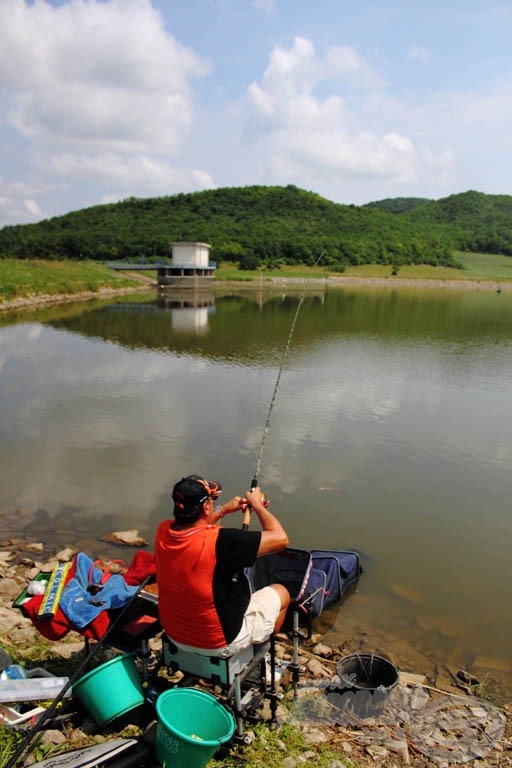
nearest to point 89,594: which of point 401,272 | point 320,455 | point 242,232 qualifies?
point 320,455

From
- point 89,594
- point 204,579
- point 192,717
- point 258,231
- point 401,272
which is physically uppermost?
point 258,231

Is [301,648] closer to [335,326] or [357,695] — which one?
[357,695]

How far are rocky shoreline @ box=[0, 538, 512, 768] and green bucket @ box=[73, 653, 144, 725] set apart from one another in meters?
0.17

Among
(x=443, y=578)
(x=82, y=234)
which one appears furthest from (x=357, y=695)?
(x=82, y=234)

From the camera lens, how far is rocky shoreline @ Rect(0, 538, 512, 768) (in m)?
3.73

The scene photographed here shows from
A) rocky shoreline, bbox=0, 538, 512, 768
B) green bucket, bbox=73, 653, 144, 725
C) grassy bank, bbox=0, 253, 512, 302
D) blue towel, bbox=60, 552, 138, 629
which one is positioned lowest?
rocky shoreline, bbox=0, 538, 512, 768

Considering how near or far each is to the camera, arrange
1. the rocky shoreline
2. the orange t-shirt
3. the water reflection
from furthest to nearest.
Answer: the water reflection, the rocky shoreline, the orange t-shirt

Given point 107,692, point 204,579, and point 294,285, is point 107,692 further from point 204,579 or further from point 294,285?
point 294,285

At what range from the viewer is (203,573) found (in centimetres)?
340

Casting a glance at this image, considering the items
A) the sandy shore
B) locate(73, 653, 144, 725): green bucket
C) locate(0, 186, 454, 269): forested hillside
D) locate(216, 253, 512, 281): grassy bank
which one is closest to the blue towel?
locate(73, 653, 144, 725): green bucket

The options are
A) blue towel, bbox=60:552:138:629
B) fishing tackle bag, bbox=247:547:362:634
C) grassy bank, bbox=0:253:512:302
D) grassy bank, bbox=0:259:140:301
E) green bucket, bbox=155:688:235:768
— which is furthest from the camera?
grassy bank, bbox=0:253:512:302

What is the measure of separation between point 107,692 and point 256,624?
1009 millimetres

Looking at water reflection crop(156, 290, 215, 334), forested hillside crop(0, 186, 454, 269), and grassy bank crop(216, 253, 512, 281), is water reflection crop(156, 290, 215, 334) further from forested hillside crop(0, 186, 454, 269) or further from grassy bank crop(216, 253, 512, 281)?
forested hillside crop(0, 186, 454, 269)

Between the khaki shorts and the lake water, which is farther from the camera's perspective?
the lake water
